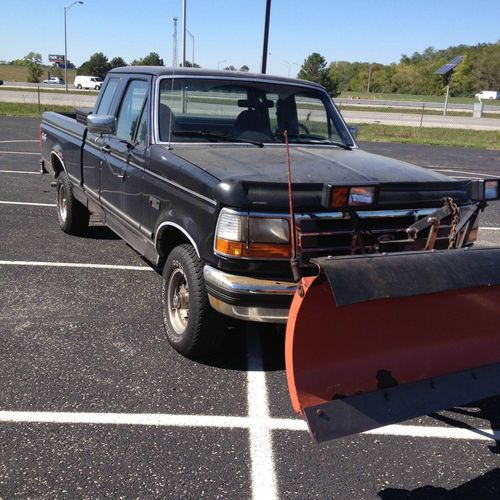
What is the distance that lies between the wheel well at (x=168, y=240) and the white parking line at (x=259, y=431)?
0.92m

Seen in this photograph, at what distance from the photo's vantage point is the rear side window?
571 cm

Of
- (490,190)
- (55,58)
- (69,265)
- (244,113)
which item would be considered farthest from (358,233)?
(55,58)

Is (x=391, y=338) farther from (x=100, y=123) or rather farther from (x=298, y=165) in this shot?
(x=100, y=123)

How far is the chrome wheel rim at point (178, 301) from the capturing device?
4.01 meters

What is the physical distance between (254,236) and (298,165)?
80 centimetres

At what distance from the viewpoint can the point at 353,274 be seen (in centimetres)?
265

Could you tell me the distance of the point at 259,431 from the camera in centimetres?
321

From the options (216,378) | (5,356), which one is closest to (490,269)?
(216,378)

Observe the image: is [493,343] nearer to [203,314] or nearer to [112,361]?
[203,314]

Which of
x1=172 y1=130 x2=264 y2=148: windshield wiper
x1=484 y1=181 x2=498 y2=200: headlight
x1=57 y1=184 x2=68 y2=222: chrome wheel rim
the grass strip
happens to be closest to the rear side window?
x1=57 y1=184 x2=68 y2=222: chrome wheel rim

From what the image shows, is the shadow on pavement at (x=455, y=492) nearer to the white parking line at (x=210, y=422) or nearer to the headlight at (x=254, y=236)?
the white parking line at (x=210, y=422)

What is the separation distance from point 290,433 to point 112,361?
1369 mm

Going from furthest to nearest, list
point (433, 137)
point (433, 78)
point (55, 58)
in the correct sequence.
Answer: point (55, 58), point (433, 78), point (433, 137)

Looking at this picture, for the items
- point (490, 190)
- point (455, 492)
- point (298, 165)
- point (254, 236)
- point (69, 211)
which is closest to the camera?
point (455, 492)
